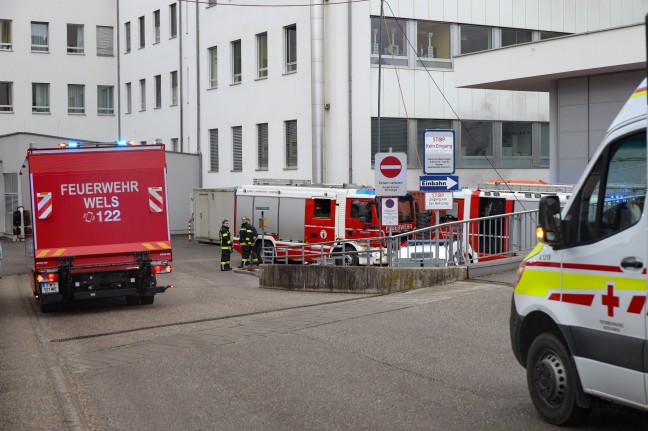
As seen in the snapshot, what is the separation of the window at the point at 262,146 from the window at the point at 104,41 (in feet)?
69.4

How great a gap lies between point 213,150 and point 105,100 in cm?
1606

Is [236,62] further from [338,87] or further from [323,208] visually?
[323,208]

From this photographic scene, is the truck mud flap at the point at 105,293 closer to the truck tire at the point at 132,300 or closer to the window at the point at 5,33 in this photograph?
the truck tire at the point at 132,300

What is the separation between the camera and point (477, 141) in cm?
3862

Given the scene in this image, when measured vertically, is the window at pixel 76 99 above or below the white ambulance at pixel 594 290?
above

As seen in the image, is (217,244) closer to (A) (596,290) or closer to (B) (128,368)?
(B) (128,368)

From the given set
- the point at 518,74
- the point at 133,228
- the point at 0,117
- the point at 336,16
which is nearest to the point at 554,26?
the point at 336,16

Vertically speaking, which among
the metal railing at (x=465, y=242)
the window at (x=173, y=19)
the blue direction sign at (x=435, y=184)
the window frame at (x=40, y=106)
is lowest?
the metal railing at (x=465, y=242)

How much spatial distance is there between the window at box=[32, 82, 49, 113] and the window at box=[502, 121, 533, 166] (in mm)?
29343

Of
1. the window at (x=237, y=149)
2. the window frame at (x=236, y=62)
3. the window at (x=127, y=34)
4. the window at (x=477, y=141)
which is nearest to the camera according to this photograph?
the window at (x=477, y=141)

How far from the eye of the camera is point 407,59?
36531 millimetres

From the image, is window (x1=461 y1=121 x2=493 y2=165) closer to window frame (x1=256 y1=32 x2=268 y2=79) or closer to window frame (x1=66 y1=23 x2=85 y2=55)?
window frame (x1=256 y1=32 x2=268 y2=79)

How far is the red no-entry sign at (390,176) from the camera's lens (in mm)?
19625

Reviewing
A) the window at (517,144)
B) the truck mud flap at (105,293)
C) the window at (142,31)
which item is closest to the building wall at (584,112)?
the truck mud flap at (105,293)
